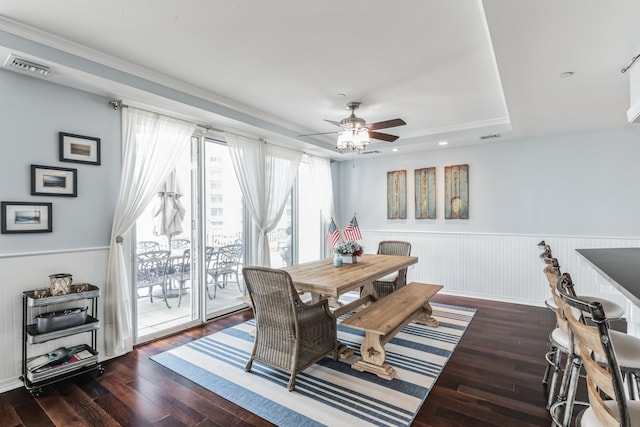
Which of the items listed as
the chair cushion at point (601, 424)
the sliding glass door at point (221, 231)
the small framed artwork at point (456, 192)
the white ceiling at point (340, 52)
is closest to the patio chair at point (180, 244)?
the sliding glass door at point (221, 231)

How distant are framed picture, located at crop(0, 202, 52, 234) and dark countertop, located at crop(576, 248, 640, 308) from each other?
13.0 ft

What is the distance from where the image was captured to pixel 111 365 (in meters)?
2.99

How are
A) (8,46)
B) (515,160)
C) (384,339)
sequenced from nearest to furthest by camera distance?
(8,46) < (384,339) < (515,160)

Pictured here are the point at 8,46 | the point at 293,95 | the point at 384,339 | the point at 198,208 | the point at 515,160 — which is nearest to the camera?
the point at 8,46

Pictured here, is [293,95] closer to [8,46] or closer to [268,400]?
[8,46]

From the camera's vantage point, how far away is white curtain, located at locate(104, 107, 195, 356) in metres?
3.13

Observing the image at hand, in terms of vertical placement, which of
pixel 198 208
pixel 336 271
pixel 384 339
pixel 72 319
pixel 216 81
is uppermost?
pixel 216 81

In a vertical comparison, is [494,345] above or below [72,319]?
below

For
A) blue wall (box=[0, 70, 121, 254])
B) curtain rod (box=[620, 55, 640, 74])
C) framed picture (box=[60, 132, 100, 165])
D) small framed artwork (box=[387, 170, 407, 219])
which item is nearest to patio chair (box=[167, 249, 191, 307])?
blue wall (box=[0, 70, 121, 254])

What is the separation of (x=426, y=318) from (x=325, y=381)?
5.97ft

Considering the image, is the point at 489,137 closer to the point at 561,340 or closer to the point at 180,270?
the point at 561,340

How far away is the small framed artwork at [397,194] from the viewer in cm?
601

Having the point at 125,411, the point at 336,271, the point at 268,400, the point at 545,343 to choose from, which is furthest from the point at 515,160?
the point at 125,411

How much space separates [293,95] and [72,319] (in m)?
3.00
